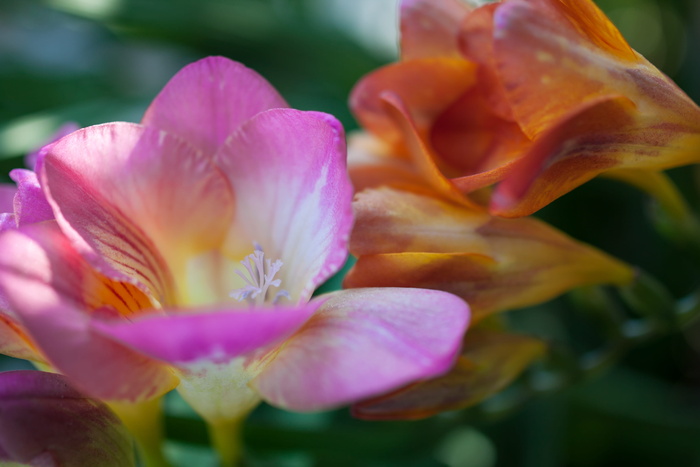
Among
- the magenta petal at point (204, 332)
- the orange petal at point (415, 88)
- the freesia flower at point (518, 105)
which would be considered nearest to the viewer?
the magenta petal at point (204, 332)

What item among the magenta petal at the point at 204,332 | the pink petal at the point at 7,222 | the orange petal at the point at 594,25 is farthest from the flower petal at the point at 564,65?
A: the pink petal at the point at 7,222

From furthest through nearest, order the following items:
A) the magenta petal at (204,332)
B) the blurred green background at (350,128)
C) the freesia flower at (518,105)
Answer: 1. the blurred green background at (350,128)
2. the freesia flower at (518,105)
3. the magenta petal at (204,332)

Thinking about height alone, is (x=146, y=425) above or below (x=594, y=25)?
below

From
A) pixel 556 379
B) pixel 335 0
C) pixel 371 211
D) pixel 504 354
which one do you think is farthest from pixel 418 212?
pixel 335 0

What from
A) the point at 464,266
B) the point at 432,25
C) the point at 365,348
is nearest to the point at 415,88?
the point at 432,25

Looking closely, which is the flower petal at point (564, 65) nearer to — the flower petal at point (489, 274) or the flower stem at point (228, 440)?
the flower petal at point (489, 274)

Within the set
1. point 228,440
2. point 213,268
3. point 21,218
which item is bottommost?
point 228,440

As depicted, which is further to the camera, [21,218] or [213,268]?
[213,268]

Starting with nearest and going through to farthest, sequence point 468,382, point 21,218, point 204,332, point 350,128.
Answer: point 204,332 < point 21,218 < point 468,382 < point 350,128

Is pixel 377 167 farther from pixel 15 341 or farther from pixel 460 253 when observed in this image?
pixel 15 341
